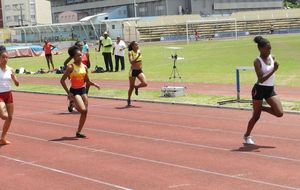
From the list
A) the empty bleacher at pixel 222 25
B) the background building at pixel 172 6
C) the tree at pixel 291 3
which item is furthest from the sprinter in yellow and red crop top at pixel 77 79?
the tree at pixel 291 3

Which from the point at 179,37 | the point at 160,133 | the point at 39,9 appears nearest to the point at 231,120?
the point at 160,133

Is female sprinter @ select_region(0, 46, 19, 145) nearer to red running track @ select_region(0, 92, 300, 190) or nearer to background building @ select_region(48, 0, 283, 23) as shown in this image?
red running track @ select_region(0, 92, 300, 190)

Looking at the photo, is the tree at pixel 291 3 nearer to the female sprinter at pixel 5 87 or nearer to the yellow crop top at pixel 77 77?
the yellow crop top at pixel 77 77

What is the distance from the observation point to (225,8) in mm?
115625

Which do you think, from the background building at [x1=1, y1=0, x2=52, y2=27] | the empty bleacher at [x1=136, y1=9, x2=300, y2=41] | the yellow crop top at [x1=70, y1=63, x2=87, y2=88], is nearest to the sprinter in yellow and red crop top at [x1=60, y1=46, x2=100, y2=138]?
the yellow crop top at [x1=70, y1=63, x2=87, y2=88]

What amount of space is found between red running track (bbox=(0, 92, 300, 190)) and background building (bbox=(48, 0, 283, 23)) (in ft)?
317

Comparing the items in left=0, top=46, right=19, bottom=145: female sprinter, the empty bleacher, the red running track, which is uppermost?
the empty bleacher

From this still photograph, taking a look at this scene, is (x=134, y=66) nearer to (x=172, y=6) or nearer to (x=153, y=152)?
(x=153, y=152)

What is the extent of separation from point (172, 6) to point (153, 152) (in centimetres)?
10283

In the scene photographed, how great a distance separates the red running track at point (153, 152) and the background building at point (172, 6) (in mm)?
96600

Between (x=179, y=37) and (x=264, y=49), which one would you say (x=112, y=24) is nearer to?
(x=179, y=37)

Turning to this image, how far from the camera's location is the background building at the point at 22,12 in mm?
139875

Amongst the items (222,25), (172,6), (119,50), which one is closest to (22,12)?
(172,6)

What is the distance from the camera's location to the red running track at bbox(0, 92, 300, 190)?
27.1ft
